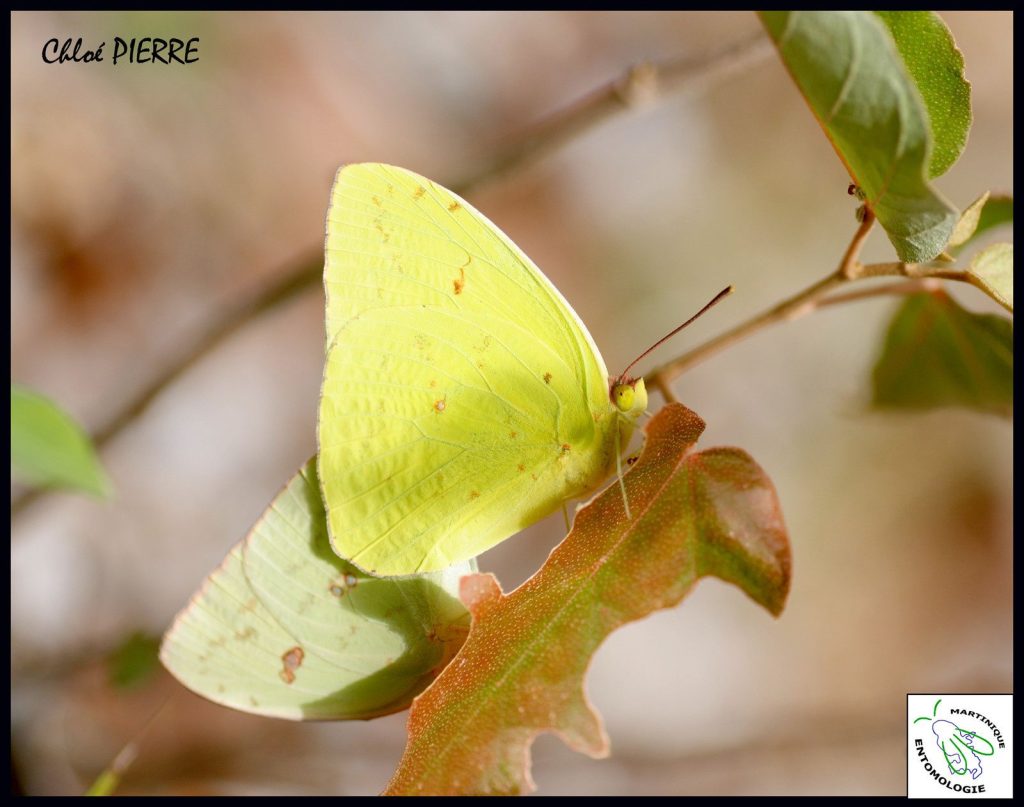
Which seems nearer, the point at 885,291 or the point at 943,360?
the point at 885,291

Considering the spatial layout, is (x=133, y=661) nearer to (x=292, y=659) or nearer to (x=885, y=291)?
(x=292, y=659)

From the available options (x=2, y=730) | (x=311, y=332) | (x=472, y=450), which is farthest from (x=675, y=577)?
(x=311, y=332)

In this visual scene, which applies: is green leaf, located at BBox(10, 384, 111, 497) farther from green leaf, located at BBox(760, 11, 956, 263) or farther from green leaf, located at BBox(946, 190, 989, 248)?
green leaf, located at BBox(946, 190, 989, 248)

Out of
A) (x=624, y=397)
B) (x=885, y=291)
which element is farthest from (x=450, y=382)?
(x=885, y=291)

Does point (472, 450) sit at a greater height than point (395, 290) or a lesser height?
lesser

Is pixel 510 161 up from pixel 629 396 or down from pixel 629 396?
up

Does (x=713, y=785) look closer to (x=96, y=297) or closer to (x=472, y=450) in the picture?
(x=472, y=450)
